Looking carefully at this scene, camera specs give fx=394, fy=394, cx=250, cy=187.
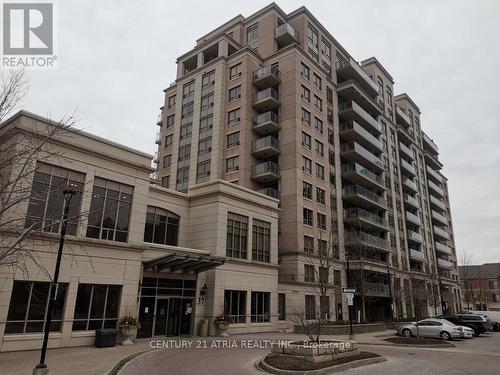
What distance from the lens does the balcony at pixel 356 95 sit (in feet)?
178

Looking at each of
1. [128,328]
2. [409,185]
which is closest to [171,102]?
[128,328]

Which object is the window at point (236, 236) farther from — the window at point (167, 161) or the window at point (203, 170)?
the window at point (167, 161)

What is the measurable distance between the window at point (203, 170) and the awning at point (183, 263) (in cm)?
2147

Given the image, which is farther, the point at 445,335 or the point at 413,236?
the point at 413,236

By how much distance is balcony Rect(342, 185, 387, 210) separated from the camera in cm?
5056

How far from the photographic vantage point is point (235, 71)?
49.8 m

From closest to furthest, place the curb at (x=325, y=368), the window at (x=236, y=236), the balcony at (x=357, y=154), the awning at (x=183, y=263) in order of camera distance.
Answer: the curb at (x=325, y=368)
the awning at (x=183, y=263)
the window at (x=236, y=236)
the balcony at (x=357, y=154)

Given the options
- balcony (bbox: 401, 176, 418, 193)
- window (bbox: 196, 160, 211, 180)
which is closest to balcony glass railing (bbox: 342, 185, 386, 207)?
balcony (bbox: 401, 176, 418, 193)

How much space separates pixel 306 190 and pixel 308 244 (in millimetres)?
6090

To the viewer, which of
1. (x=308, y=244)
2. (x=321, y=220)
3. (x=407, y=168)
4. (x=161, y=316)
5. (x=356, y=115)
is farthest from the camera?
(x=407, y=168)

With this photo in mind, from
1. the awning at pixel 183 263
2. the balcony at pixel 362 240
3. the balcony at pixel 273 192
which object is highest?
the balcony at pixel 273 192

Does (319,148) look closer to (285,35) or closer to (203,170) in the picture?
(203,170)

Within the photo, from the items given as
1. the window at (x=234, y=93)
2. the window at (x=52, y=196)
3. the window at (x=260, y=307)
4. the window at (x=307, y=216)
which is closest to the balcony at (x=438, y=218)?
the window at (x=307, y=216)

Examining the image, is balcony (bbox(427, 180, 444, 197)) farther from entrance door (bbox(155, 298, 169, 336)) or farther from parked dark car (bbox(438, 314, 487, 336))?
entrance door (bbox(155, 298, 169, 336))
